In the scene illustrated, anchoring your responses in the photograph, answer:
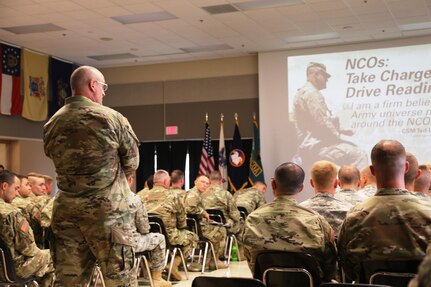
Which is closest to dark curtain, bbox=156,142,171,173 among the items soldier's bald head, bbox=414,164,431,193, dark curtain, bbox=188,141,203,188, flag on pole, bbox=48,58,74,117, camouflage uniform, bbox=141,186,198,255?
dark curtain, bbox=188,141,203,188

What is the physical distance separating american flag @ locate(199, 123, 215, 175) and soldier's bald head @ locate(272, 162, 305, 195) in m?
9.63

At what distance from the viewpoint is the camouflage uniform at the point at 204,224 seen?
8367 mm

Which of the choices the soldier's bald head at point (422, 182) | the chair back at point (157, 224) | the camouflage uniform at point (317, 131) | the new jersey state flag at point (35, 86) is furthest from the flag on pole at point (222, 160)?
the soldier's bald head at point (422, 182)

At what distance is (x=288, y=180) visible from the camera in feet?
12.5

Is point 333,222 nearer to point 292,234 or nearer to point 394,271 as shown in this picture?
point 292,234

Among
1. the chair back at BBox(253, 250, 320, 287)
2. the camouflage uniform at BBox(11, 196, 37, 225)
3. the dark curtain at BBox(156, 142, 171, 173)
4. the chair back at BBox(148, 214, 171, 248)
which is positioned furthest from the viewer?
the dark curtain at BBox(156, 142, 171, 173)

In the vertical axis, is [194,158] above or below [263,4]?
below

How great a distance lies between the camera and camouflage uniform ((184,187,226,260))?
27.5ft

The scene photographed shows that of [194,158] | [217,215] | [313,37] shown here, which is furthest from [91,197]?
[194,158]

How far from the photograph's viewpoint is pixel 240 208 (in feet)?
32.8

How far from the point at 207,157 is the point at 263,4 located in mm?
4449

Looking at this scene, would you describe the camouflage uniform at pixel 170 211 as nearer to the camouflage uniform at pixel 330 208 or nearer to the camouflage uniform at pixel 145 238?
the camouflage uniform at pixel 145 238

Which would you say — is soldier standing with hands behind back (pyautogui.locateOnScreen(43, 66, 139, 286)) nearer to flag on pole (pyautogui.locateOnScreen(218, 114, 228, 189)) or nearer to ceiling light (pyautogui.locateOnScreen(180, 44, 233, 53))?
ceiling light (pyautogui.locateOnScreen(180, 44, 233, 53))

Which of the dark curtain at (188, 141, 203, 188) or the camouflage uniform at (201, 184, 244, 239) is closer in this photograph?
the camouflage uniform at (201, 184, 244, 239)
